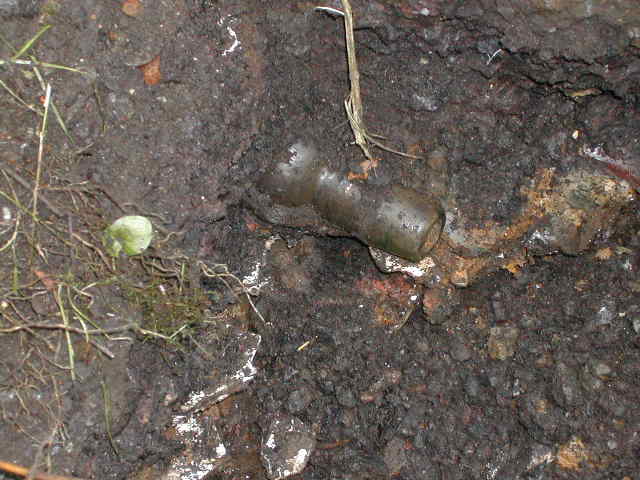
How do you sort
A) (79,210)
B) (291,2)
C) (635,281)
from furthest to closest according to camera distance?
(635,281), (291,2), (79,210)

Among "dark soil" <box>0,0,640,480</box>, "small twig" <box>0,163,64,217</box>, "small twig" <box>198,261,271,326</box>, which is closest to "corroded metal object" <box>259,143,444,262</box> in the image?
"dark soil" <box>0,0,640,480</box>

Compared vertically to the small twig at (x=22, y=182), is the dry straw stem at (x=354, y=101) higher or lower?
higher

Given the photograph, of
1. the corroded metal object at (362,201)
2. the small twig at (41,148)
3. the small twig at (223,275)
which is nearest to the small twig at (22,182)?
the small twig at (41,148)

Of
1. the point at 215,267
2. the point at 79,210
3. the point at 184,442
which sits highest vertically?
the point at 79,210

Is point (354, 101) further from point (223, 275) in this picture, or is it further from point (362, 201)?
point (223, 275)

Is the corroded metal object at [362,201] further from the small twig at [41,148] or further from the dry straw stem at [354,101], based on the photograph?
the small twig at [41,148]

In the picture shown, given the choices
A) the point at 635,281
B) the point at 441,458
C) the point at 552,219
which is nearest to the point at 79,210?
the point at 441,458

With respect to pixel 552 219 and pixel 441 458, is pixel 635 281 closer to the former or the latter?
pixel 552 219
